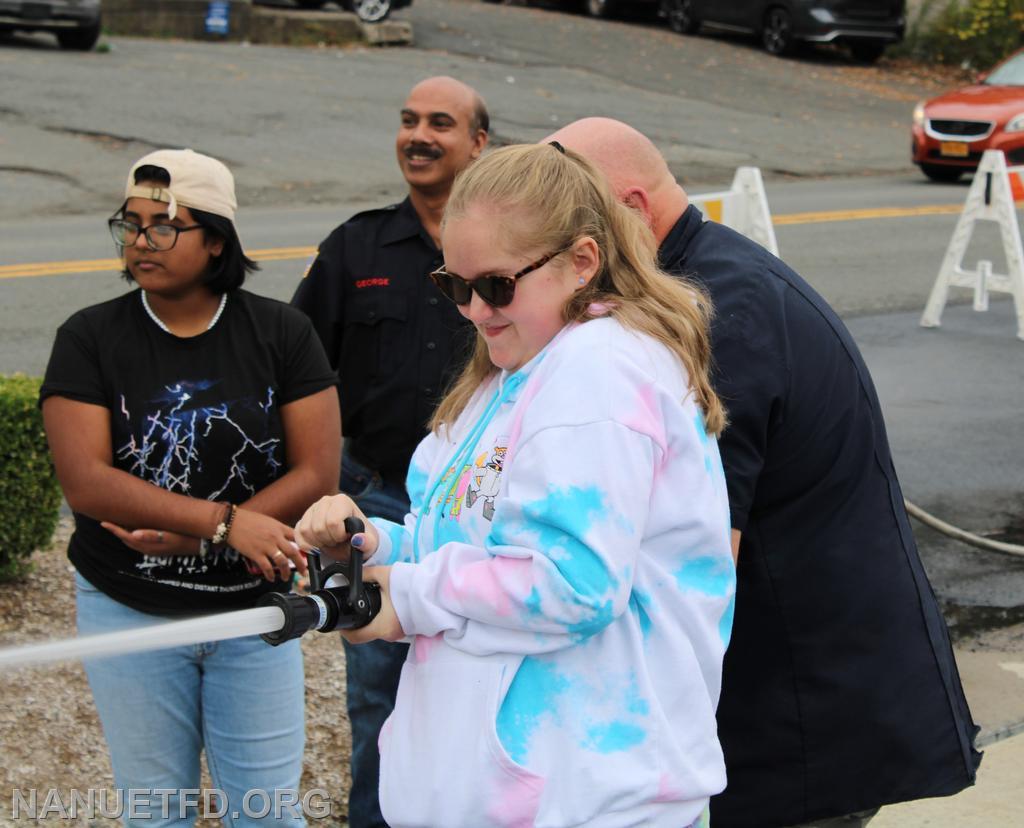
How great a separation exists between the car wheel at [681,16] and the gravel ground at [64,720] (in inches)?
987

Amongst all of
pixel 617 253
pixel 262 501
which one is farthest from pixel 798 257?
pixel 617 253

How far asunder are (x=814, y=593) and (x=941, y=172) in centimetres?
1667

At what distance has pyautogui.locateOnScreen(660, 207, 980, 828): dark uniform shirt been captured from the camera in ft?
8.11

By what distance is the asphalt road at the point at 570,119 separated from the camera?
8.34m

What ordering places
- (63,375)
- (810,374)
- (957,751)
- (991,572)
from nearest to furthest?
(810,374)
(957,751)
(63,375)
(991,572)

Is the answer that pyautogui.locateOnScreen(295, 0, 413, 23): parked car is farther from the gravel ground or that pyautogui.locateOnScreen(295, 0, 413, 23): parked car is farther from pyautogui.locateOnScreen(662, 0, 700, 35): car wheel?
the gravel ground

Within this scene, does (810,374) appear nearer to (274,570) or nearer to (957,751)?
(957,751)

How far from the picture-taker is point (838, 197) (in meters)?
16.2

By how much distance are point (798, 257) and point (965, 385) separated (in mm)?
3788

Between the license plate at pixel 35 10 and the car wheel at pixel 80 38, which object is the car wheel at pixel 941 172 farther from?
the license plate at pixel 35 10

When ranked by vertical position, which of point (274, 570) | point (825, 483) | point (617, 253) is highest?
point (617, 253)

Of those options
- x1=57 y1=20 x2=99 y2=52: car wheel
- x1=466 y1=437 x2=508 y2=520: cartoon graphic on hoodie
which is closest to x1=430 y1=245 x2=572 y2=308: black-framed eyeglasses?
x1=466 y1=437 x2=508 y2=520: cartoon graphic on hoodie

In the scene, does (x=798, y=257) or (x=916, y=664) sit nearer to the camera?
(x=916, y=664)

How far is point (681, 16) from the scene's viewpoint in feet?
93.6
